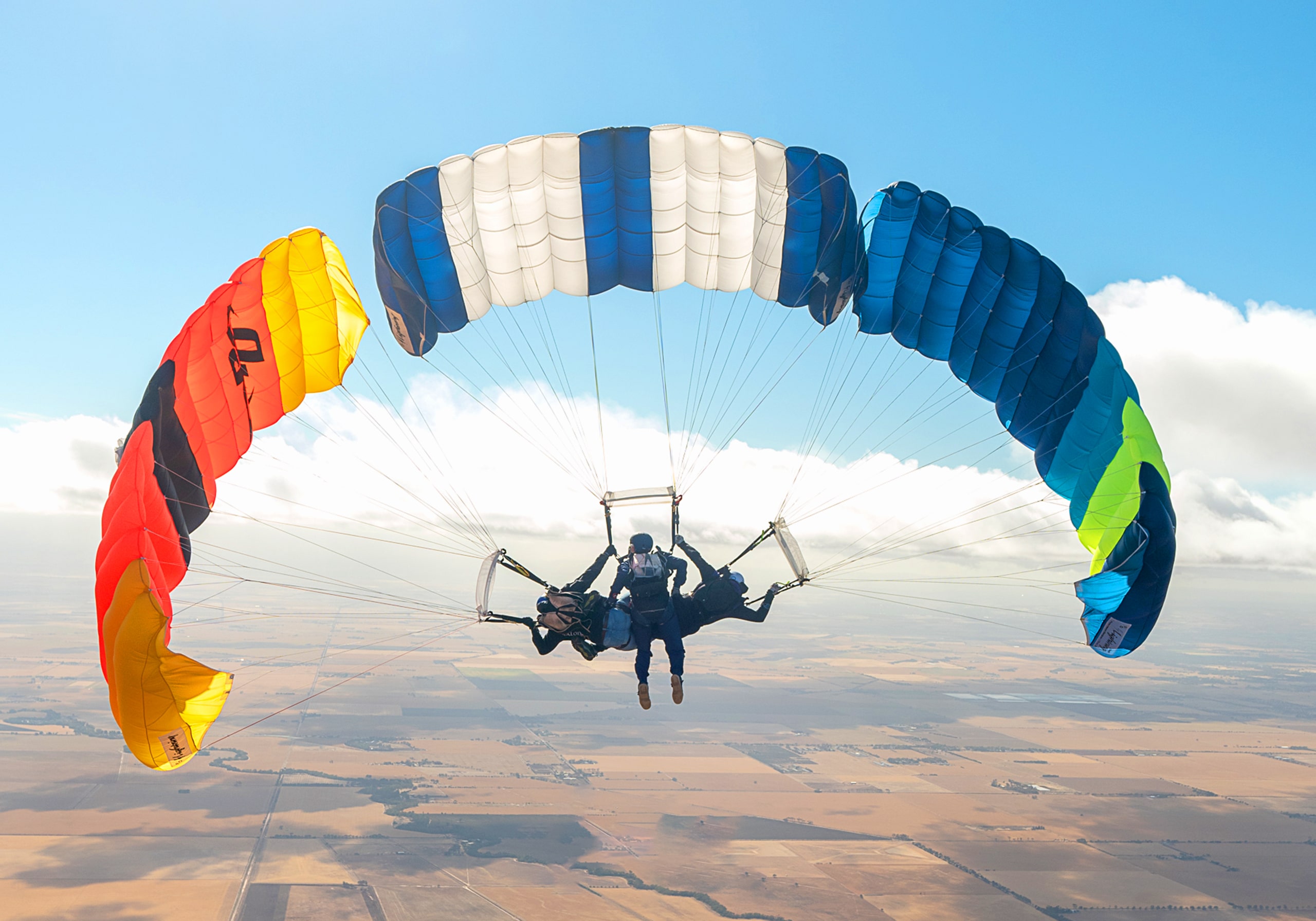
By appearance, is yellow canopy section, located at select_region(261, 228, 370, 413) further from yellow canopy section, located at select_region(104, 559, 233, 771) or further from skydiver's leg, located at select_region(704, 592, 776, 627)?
skydiver's leg, located at select_region(704, 592, 776, 627)

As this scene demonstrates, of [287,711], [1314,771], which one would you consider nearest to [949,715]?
[1314,771]

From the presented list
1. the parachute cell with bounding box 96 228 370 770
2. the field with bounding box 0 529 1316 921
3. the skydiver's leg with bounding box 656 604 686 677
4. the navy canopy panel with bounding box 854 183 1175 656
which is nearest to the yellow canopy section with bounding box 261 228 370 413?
the parachute cell with bounding box 96 228 370 770

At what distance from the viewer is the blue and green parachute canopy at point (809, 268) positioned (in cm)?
1138

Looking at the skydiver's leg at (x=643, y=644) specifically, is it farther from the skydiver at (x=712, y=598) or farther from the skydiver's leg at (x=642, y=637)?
the skydiver at (x=712, y=598)

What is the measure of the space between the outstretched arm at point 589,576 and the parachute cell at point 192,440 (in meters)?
3.78

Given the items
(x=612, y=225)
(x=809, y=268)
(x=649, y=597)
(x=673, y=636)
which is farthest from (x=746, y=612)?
(x=612, y=225)

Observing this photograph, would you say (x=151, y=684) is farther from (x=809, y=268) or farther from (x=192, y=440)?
(x=809, y=268)

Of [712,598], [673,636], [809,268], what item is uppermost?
[809,268]

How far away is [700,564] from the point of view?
436 inches

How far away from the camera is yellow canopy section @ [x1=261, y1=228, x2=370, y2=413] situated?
10.7 metres

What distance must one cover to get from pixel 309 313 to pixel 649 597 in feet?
17.8

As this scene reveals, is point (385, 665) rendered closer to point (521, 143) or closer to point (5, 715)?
point (5, 715)

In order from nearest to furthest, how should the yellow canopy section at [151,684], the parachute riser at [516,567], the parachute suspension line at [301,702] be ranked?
1. the yellow canopy section at [151,684]
2. the parachute riser at [516,567]
3. the parachute suspension line at [301,702]

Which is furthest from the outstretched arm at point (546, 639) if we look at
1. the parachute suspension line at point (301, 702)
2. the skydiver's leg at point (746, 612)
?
the skydiver's leg at point (746, 612)
